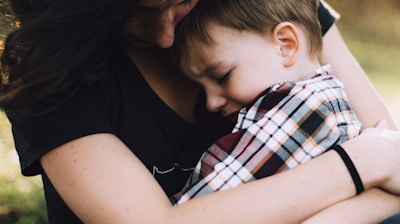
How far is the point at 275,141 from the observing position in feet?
4.96

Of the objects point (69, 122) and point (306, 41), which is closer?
point (69, 122)

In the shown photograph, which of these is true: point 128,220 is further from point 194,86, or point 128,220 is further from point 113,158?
point 194,86

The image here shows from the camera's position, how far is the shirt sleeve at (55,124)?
1.40m

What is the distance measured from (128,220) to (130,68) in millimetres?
400

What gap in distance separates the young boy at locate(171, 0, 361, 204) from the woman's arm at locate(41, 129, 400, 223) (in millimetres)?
75

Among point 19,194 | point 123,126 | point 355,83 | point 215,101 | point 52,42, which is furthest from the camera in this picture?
Result: point 19,194

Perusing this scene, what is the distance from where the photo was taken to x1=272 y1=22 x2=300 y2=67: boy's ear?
1.69 metres

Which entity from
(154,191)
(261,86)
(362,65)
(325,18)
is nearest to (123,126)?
(154,191)

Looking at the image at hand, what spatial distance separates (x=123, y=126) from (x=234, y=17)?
1.20 feet

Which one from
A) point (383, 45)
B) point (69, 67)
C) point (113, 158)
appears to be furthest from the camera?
point (383, 45)

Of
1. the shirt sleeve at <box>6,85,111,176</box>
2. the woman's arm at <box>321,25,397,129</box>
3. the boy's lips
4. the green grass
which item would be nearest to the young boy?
the boy's lips

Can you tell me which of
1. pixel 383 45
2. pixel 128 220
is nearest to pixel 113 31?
pixel 128 220

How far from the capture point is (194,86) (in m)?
1.83

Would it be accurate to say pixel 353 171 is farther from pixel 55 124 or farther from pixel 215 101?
pixel 55 124
